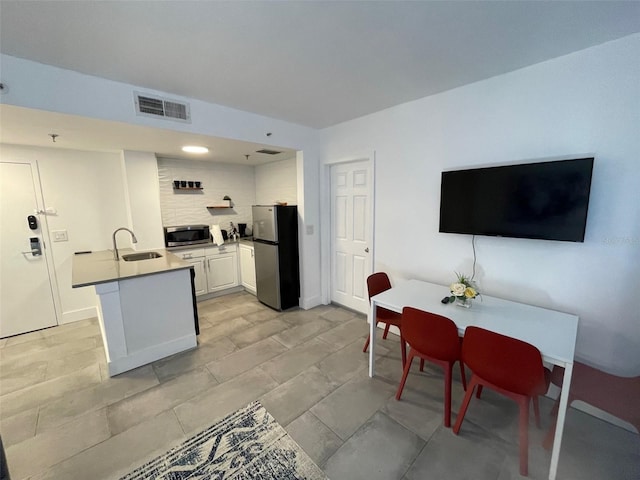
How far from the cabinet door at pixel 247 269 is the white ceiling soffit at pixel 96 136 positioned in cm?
158

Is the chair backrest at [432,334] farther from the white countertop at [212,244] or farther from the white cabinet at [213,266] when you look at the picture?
the white cabinet at [213,266]

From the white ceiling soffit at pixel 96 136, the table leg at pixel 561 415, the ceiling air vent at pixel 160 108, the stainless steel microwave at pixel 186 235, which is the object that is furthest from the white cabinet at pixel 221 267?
the table leg at pixel 561 415

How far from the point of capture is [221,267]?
169 inches

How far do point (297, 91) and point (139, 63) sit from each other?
1.23 meters

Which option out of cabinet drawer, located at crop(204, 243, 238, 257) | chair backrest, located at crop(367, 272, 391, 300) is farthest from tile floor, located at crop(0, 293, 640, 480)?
cabinet drawer, located at crop(204, 243, 238, 257)

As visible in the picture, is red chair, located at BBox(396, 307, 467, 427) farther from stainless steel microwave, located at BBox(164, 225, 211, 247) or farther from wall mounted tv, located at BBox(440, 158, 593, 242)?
stainless steel microwave, located at BBox(164, 225, 211, 247)

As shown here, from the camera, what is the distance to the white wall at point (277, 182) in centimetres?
423

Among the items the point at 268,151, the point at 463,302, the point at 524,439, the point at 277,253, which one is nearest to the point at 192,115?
the point at 268,151

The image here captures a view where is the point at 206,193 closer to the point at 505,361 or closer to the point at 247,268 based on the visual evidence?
the point at 247,268

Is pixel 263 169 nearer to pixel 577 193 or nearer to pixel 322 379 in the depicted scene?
pixel 322 379

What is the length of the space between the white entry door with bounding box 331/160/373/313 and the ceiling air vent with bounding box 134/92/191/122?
1.92 m

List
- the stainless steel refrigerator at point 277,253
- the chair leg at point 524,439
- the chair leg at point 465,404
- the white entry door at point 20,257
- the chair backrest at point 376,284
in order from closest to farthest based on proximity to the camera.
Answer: the chair leg at point 524,439
the chair leg at point 465,404
the chair backrest at point 376,284
the white entry door at point 20,257
the stainless steel refrigerator at point 277,253

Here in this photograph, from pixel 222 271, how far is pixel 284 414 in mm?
2878

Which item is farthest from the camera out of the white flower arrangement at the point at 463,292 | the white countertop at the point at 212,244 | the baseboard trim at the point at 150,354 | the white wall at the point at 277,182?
the white wall at the point at 277,182
